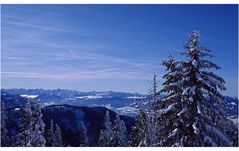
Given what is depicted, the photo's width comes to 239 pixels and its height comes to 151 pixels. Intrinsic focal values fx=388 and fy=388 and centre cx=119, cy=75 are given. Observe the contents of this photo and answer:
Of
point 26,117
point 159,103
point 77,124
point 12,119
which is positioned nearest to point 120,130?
point 26,117

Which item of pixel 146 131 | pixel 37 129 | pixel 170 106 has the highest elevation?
pixel 170 106

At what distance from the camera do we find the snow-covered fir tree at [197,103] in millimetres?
13227

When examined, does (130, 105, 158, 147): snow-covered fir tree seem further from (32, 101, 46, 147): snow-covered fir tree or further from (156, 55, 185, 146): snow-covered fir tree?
(32, 101, 46, 147): snow-covered fir tree

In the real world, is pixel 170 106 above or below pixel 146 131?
above

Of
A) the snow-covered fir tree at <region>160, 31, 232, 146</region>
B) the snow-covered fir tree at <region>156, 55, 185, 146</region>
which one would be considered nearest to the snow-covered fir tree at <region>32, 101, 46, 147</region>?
the snow-covered fir tree at <region>156, 55, 185, 146</region>

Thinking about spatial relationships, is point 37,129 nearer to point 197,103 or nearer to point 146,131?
point 146,131

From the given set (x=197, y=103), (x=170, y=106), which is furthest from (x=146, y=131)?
(x=197, y=103)

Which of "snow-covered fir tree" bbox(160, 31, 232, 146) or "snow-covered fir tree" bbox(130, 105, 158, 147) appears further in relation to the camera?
"snow-covered fir tree" bbox(130, 105, 158, 147)

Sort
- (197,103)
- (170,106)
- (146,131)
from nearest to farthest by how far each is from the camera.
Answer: (197,103), (170,106), (146,131)

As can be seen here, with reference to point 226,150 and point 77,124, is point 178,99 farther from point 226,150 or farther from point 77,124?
point 77,124

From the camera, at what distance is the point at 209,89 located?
533 inches

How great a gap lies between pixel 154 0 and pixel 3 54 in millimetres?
6212

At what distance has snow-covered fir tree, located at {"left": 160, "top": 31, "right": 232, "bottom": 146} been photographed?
13227 mm

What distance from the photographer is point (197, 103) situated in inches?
522
